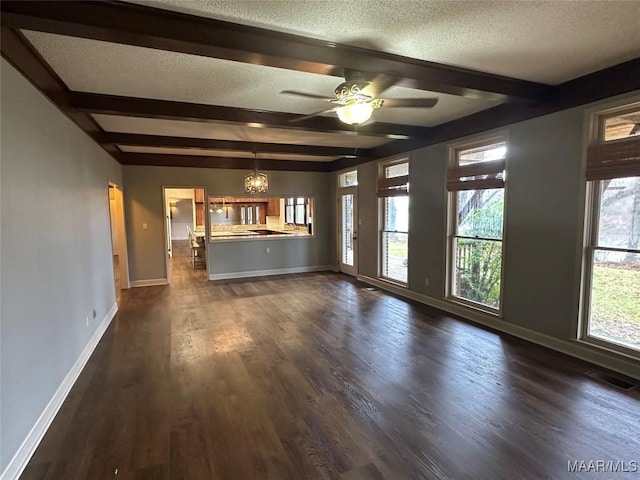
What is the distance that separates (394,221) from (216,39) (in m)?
4.71

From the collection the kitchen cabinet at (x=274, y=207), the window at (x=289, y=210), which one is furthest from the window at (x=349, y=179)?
the kitchen cabinet at (x=274, y=207)

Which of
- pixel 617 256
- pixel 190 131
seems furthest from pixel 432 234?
pixel 190 131

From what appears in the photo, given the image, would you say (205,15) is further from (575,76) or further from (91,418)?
(575,76)

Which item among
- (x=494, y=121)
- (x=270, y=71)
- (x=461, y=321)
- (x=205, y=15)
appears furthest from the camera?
(x=461, y=321)

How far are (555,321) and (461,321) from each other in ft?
3.79

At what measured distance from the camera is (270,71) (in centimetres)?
296

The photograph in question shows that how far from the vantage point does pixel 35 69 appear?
8.41 ft

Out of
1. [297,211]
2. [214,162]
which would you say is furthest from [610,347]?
[297,211]

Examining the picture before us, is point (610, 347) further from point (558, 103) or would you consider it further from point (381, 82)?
point (381, 82)

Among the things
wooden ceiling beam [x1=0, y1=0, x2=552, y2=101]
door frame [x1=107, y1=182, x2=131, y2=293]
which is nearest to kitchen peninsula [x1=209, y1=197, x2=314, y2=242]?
door frame [x1=107, y1=182, x2=131, y2=293]

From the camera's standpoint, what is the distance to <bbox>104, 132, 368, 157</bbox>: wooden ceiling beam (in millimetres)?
5188

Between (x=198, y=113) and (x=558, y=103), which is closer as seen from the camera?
(x=558, y=103)

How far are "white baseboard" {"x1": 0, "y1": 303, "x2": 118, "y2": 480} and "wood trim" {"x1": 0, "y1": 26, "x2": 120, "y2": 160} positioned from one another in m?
2.32

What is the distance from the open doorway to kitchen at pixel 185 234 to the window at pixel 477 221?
5.09 meters
